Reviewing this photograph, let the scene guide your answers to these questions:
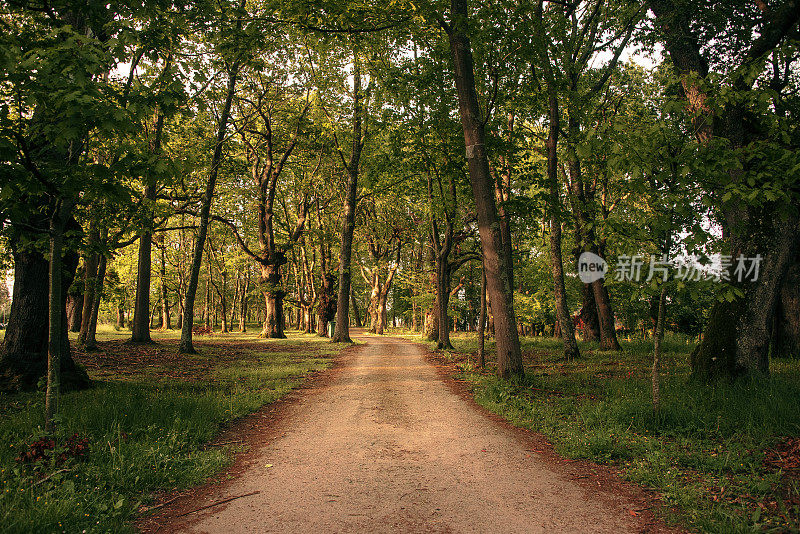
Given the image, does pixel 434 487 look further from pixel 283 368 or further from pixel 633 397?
pixel 283 368

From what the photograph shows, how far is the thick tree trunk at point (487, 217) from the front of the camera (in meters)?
9.34

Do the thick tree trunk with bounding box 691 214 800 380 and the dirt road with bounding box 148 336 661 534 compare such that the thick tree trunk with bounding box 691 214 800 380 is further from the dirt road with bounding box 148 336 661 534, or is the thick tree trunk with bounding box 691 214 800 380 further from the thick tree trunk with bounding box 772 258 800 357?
the thick tree trunk with bounding box 772 258 800 357

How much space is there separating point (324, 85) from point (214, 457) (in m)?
19.7

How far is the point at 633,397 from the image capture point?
7270 mm

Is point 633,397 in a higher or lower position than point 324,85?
lower

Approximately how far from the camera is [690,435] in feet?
18.2

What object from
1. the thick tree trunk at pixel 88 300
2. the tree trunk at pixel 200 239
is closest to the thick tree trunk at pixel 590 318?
the tree trunk at pixel 200 239

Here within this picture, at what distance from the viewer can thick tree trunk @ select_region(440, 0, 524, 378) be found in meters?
9.34

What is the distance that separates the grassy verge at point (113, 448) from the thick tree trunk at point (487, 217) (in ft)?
16.6

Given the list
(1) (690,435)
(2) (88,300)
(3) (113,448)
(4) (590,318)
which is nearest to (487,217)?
(1) (690,435)

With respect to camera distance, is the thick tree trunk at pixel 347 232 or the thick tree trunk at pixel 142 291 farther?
the thick tree trunk at pixel 347 232

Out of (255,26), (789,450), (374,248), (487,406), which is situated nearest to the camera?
(789,450)

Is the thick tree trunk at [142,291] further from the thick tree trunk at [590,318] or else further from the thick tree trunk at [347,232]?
the thick tree trunk at [590,318]

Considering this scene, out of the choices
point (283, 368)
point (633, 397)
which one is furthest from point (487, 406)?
point (283, 368)
